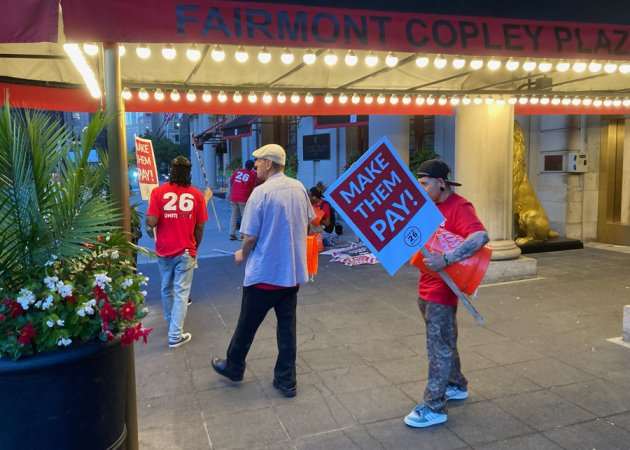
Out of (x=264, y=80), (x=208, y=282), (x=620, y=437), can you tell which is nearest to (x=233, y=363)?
(x=620, y=437)

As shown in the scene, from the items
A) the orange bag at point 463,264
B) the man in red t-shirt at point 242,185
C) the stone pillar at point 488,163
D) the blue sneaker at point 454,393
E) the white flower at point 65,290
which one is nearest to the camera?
the white flower at point 65,290

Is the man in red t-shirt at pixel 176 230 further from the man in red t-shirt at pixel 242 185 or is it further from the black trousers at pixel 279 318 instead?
the man in red t-shirt at pixel 242 185

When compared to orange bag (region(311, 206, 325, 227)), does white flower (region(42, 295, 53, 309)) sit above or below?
above

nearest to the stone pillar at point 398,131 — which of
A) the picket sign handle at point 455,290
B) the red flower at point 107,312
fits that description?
the picket sign handle at point 455,290

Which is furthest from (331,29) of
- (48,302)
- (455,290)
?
(48,302)

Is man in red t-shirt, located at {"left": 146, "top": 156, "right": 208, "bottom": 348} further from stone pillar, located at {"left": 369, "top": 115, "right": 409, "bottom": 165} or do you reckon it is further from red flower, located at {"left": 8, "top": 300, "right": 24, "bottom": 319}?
stone pillar, located at {"left": 369, "top": 115, "right": 409, "bottom": 165}

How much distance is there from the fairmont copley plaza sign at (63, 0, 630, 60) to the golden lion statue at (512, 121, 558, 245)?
5.97m

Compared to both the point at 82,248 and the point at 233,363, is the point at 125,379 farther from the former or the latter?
the point at 233,363

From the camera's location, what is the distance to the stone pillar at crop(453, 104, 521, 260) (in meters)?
8.13

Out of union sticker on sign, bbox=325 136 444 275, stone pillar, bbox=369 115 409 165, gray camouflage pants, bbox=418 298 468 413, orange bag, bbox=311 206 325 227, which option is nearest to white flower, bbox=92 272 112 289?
union sticker on sign, bbox=325 136 444 275

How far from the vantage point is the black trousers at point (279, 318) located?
417cm

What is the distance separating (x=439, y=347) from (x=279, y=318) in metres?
1.29

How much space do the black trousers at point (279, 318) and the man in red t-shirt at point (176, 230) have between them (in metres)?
1.36

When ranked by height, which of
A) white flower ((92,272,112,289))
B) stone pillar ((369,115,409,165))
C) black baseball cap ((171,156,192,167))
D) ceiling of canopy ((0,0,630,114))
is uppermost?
ceiling of canopy ((0,0,630,114))
